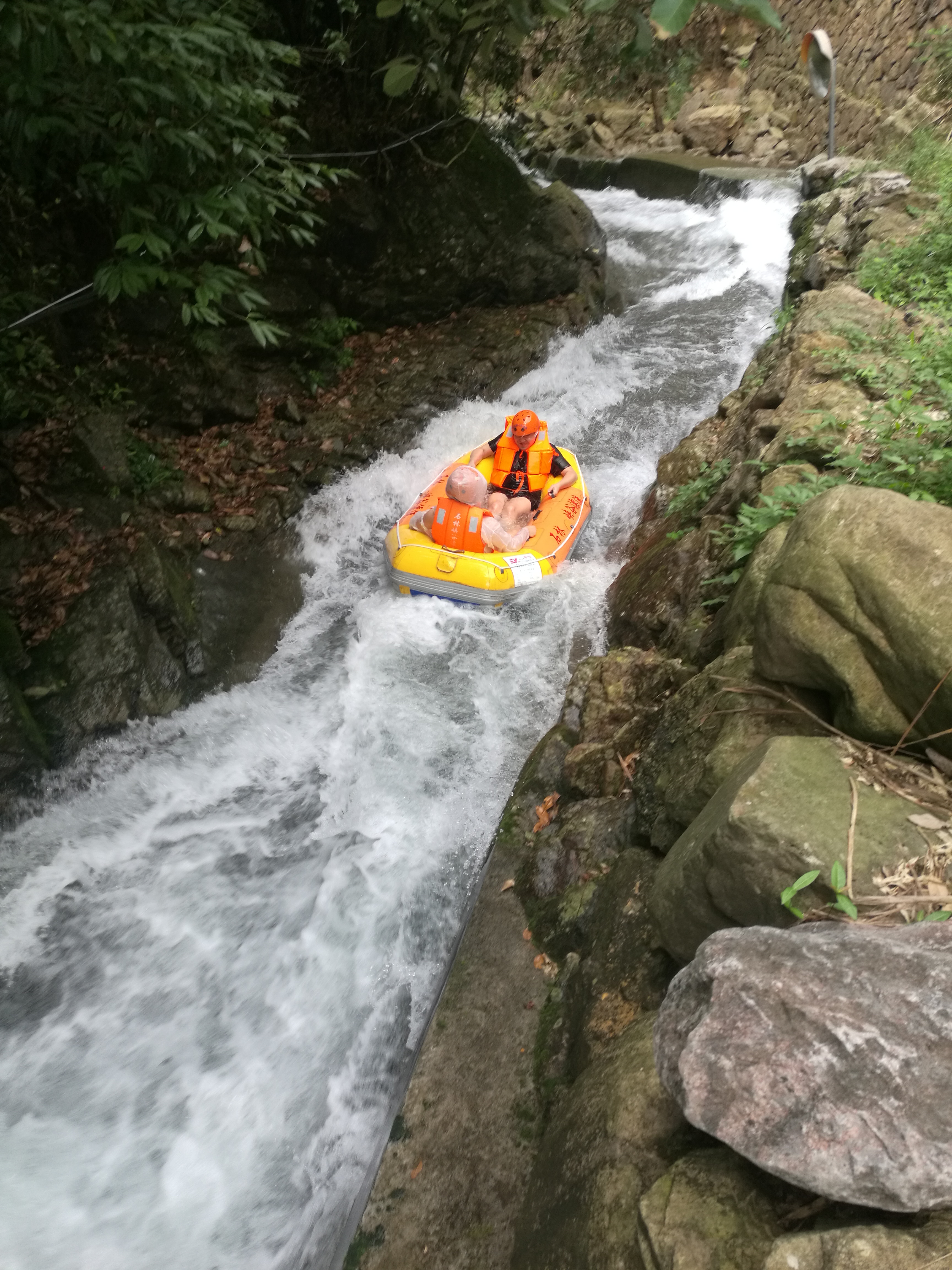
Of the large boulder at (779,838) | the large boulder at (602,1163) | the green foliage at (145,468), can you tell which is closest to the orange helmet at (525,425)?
the green foliage at (145,468)

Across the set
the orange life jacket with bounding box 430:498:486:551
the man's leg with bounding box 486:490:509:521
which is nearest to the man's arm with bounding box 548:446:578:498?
the man's leg with bounding box 486:490:509:521

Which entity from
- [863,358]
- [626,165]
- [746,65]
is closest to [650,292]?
[626,165]

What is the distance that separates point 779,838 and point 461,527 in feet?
14.5

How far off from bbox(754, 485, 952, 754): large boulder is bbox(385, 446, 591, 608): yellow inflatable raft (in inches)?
137

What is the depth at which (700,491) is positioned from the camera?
197 inches

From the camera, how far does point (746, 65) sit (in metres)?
17.7

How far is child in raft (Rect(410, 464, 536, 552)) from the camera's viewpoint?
6.09 meters

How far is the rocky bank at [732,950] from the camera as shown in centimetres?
148

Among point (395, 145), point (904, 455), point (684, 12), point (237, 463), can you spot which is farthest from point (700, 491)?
point (395, 145)

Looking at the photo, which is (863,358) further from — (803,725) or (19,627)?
(19,627)

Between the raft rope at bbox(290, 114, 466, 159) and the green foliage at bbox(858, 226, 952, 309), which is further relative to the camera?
the raft rope at bbox(290, 114, 466, 159)

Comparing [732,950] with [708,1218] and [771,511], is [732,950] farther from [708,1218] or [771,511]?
[771,511]

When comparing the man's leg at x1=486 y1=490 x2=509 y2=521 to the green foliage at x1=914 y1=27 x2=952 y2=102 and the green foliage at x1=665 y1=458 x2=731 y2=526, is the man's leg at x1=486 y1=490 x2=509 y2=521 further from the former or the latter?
the green foliage at x1=914 y1=27 x2=952 y2=102

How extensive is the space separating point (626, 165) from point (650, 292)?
20.4ft
